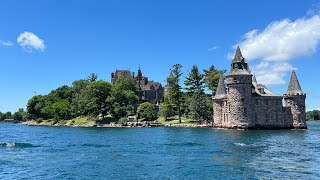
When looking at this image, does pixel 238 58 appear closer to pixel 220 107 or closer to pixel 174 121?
pixel 220 107

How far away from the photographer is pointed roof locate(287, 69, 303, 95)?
73062mm

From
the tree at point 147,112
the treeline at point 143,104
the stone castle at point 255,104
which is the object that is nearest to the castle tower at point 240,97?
the stone castle at point 255,104

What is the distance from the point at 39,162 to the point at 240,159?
15799 millimetres

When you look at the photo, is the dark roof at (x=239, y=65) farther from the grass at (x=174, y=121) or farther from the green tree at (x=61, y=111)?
the green tree at (x=61, y=111)

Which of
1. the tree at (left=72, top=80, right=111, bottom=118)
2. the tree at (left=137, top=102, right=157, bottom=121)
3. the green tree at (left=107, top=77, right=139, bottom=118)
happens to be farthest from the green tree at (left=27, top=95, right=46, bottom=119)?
the tree at (left=137, top=102, right=157, bottom=121)

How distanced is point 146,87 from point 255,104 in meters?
68.7

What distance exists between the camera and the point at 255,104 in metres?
71.6

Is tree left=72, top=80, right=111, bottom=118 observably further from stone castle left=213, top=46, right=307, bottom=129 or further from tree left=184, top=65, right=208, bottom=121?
stone castle left=213, top=46, right=307, bottom=129

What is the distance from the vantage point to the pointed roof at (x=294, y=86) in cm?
7306

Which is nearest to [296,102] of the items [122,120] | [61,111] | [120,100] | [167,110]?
[167,110]

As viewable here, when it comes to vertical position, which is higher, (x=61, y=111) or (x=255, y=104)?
(x=61, y=111)

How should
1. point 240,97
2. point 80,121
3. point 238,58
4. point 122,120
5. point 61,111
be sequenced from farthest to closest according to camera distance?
1. point 61,111
2. point 80,121
3. point 122,120
4. point 238,58
5. point 240,97

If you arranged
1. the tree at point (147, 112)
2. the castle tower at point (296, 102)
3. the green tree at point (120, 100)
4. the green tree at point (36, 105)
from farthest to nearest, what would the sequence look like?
the green tree at point (36, 105)
the green tree at point (120, 100)
the tree at point (147, 112)
the castle tower at point (296, 102)

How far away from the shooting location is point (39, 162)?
94.3 ft
